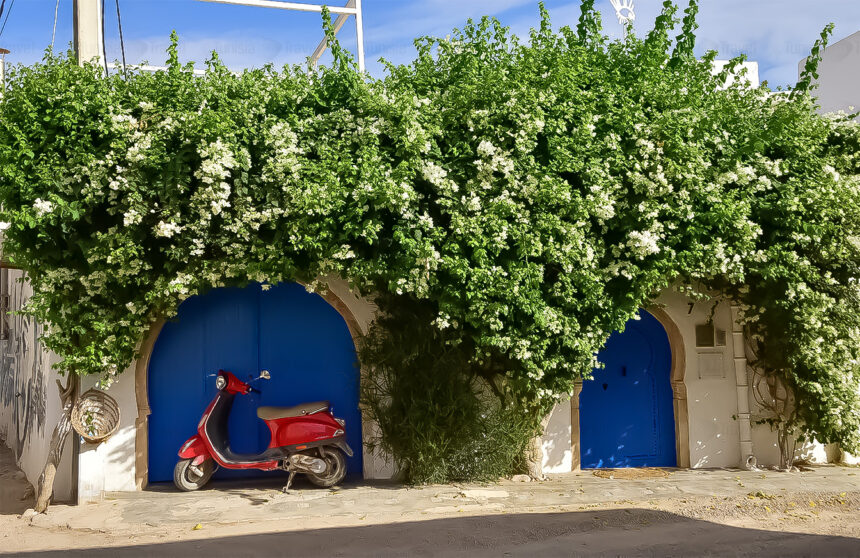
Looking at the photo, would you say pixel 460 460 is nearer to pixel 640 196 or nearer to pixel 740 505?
pixel 740 505

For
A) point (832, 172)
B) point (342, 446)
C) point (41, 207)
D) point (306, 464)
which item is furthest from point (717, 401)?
point (41, 207)

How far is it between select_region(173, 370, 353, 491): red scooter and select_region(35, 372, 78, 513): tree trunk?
1.28m

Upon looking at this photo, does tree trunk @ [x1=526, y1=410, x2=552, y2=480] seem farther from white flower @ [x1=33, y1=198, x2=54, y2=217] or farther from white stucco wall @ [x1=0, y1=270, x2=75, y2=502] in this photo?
white flower @ [x1=33, y1=198, x2=54, y2=217]

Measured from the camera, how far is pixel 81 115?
27.4 feet

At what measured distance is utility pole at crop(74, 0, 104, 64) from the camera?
30.5 feet

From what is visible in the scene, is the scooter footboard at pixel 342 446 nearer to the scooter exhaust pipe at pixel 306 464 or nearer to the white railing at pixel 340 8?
the scooter exhaust pipe at pixel 306 464

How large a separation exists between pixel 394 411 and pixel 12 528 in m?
4.18

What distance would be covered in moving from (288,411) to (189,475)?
1.39 metres

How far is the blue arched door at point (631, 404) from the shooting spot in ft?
35.7

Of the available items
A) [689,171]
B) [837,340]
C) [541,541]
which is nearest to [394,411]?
[541,541]

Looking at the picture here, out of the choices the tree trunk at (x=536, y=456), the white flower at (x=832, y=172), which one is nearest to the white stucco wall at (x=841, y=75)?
the white flower at (x=832, y=172)

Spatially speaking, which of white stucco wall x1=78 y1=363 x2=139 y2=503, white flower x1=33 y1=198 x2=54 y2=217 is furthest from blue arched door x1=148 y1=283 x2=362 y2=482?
Result: white flower x1=33 y1=198 x2=54 y2=217

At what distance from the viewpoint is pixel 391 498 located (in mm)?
8781

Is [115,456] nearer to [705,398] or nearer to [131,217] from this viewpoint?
[131,217]
